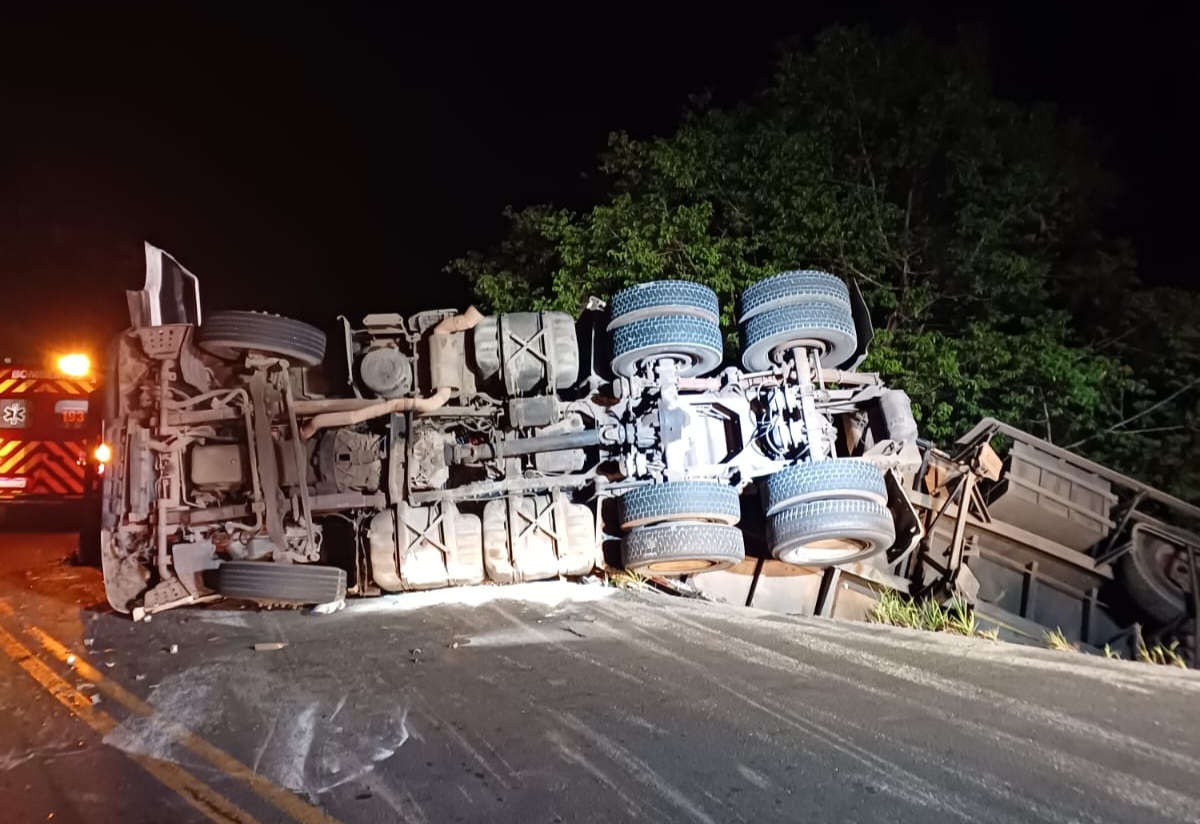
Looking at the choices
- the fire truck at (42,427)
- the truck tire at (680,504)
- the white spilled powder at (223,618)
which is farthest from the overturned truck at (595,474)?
the fire truck at (42,427)

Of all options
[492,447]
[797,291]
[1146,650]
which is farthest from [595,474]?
[1146,650]

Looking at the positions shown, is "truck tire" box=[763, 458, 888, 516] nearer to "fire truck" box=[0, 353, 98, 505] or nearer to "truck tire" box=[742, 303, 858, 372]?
"truck tire" box=[742, 303, 858, 372]

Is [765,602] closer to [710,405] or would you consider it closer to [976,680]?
[710,405]

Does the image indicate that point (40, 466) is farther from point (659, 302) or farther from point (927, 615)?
point (927, 615)

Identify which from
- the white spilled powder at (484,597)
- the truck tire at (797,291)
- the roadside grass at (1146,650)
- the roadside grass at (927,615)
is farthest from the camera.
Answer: the truck tire at (797,291)

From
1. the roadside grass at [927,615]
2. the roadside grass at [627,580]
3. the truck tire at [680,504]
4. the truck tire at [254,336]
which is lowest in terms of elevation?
the roadside grass at [927,615]

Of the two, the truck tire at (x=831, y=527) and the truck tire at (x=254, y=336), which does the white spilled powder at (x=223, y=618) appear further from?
the truck tire at (x=831, y=527)

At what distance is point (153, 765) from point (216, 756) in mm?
246

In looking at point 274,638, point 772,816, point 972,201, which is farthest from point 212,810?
point 972,201

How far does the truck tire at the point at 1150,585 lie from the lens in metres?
6.80

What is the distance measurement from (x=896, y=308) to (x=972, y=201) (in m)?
1.79

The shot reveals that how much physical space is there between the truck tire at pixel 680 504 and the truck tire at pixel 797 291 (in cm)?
162

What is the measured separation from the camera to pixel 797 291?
6.30m

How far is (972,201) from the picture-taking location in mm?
10680
